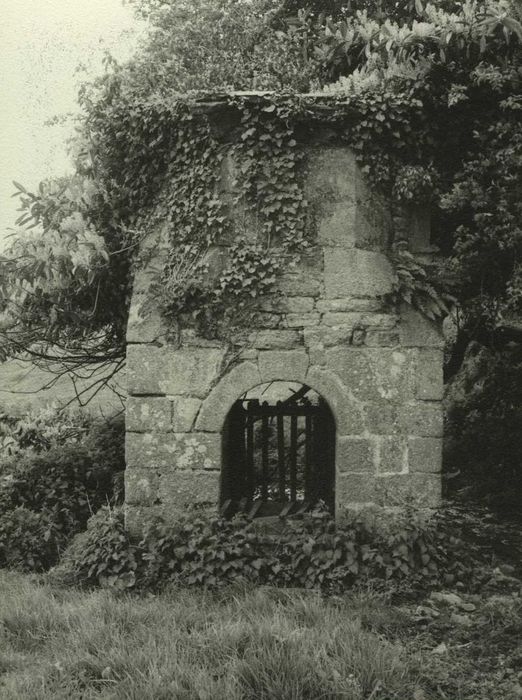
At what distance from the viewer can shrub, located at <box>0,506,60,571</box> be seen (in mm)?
5457

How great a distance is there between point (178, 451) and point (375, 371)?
64.6 inches

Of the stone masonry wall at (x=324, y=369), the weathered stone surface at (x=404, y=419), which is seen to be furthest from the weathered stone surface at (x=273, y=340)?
the weathered stone surface at (x=404, y=419)

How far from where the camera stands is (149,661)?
3242 mm

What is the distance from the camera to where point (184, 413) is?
5.09 metres

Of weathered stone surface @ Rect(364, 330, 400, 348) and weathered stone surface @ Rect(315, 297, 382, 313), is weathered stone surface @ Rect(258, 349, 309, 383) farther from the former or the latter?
weathered stone surface @ Rect(364, 330, 400, 348)

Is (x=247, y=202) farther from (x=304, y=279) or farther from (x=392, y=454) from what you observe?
(x=392, y=454)

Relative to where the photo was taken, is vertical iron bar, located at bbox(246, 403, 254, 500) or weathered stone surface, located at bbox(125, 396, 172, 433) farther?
vertical iron bar, located at bbox(246, 403, 254, 500)

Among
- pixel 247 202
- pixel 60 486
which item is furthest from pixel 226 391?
pixel 60 486

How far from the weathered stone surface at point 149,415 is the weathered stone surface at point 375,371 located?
1.31 meters

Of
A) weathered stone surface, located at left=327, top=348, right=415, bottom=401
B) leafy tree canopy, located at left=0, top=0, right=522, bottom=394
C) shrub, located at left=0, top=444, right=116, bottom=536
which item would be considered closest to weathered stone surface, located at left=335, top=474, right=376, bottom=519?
weathered stone surface, located at left=327, top=348, right=415, bottom=401

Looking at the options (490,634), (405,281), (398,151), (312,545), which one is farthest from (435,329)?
(490,634)

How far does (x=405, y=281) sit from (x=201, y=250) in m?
1.58

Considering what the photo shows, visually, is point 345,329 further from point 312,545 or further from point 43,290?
point 43,290

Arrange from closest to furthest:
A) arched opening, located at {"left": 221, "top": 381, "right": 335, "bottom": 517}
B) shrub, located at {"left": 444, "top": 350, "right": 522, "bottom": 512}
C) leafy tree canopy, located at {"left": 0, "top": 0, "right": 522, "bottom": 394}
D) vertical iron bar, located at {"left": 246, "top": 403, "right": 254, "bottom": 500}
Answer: leafy tree canopy, located at {"left": 0, "top": 0, "right": 522, "bottom": 394} → arched opening, located at {"left": 221, "top": 381, "right": 335, "bottom": 517} → vertical iron bar, located at {"left": 246, "top": 403, "right": 254, "bottom": 500} → shrub, located at {"left": 444, "top": 350, "right": 522, "bottom": 512}
